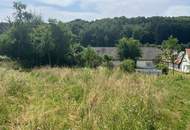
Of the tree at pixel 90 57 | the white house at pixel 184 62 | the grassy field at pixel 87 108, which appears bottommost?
the white house at pixel 184 62

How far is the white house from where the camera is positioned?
55406 mm

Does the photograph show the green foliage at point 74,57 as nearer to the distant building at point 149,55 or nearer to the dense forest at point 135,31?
the distant building at point 149,55

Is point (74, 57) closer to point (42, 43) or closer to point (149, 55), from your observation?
point (42, 43)

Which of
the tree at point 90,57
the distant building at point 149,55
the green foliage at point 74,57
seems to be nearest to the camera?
the green foliage at point 74,57

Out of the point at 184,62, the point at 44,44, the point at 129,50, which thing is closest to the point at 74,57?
the point at 44,44

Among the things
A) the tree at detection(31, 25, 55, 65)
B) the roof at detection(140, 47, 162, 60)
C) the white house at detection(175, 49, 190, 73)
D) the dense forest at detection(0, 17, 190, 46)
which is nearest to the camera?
the tree at detection(31, 25, 55, 65)

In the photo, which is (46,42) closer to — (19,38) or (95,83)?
(19,38)

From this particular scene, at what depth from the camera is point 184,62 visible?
58750 mm

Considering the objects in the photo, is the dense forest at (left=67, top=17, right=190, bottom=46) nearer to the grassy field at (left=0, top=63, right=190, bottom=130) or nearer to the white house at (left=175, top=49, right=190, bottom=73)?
the white house at (left=175, top=49, right=190, bottom=73)

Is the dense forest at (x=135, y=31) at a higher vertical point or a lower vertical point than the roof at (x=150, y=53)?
higher

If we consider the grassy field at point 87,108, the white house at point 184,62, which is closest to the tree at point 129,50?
the white house at point 184,62

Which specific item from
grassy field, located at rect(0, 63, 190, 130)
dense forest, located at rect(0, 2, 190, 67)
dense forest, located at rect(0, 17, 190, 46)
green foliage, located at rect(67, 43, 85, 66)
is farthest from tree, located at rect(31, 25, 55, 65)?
dense forest, located at rect(0, 17, 190, 46)

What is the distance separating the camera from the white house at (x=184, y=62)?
55406 millimetres

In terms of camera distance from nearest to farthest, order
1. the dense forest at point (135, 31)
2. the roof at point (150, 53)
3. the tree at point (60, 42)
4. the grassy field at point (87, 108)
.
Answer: the grassy field at point (87, 108)
the tree at point (60, 42)
the roof at point (150, 53)
the dense forest at point (135, 31)
